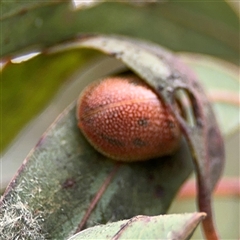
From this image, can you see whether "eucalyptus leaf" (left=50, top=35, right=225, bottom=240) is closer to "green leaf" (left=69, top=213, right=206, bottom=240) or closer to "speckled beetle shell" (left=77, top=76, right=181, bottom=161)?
"speckled beetle shell" (left=77, top=76, right=181, bottom=161)

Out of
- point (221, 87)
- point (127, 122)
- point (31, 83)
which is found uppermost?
point (31, 83)

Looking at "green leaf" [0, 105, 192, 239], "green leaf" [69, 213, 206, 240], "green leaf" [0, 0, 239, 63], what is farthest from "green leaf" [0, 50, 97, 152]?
"green leaf" [69, 213, 206, 240]

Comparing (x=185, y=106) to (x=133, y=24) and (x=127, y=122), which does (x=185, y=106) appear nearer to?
Answer: (x=127, y=122)

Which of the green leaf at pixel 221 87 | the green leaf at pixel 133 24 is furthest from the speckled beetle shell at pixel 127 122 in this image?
the green leaf at pixel 221 87

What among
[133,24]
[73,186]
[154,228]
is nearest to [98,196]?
[73,186]

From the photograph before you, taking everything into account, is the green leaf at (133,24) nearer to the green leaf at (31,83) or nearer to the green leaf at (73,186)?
the green leaf at (31,83)

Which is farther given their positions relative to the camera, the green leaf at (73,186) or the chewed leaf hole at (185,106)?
the chewed leaf hole at (185,106)
